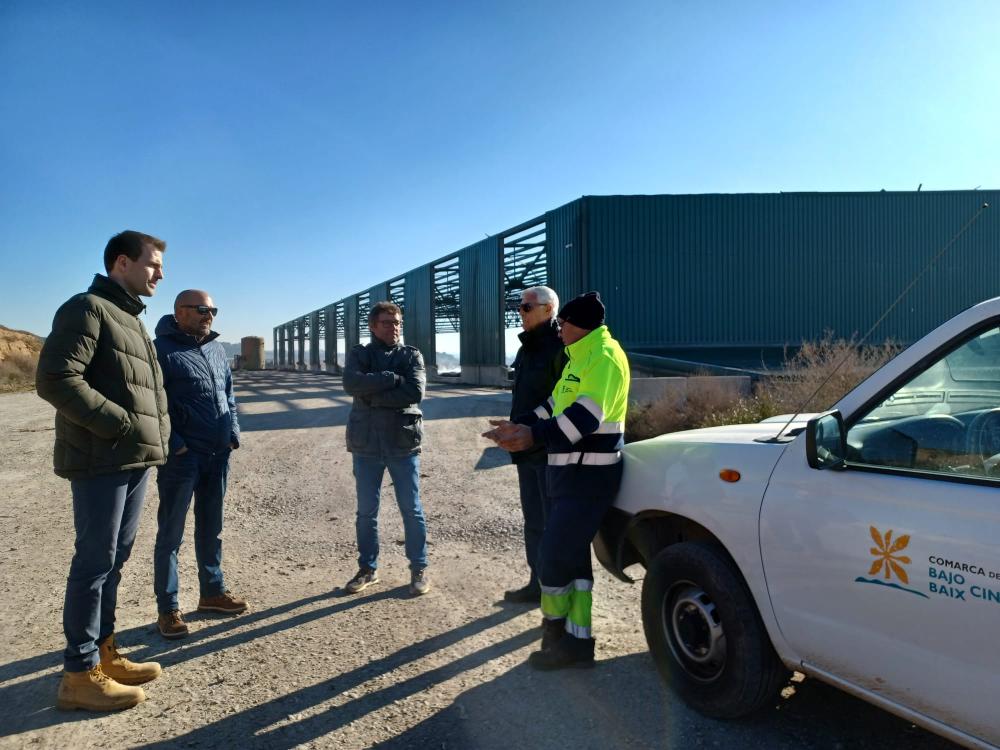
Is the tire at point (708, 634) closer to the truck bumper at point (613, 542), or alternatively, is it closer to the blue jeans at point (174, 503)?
the truck bumper at point (613, 542)

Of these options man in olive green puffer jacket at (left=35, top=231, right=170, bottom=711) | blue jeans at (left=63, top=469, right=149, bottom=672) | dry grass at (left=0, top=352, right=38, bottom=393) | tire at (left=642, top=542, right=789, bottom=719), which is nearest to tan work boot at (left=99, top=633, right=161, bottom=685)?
man in olive green puffer jacket at (left=35, top=231, right=170, bottom=711)

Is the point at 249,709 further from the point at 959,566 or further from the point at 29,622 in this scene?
the point at 959,566

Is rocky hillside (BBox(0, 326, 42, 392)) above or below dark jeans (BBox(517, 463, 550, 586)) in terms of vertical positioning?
above

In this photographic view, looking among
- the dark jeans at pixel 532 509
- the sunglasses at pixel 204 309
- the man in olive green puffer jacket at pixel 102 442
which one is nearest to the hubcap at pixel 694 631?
the dark jeans at pixel 532 509

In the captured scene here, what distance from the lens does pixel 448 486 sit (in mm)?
7867

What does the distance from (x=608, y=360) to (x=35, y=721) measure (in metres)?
3.10

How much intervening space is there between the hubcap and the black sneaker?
2290 millimetres

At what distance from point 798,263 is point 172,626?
2159 centimetres

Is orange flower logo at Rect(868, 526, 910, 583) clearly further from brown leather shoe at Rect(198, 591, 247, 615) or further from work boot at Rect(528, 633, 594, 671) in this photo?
brown leather shoe at Rect(198, 591, 247, 615)

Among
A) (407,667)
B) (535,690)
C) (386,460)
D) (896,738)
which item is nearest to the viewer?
(896,738)

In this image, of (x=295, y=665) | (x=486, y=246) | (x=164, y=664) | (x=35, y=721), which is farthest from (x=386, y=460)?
(x=486, y=246)

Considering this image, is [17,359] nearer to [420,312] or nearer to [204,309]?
[420,312]

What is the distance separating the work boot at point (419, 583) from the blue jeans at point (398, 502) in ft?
0.13

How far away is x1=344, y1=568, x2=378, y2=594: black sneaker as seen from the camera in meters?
4.53
